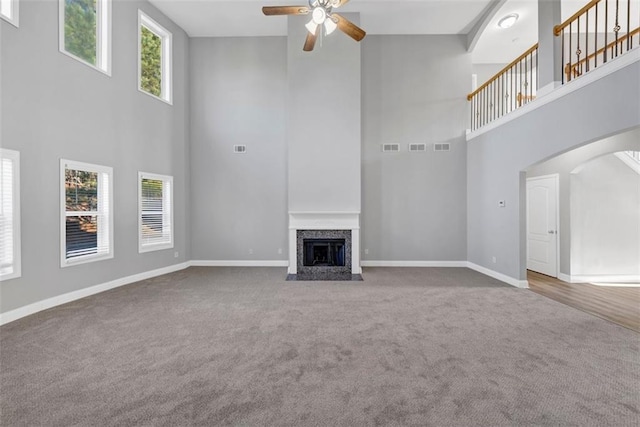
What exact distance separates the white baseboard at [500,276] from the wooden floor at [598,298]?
0.15m

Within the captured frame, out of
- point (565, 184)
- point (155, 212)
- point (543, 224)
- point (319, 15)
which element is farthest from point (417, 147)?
point (155, 212)

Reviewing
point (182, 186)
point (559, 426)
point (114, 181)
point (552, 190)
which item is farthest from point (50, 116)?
point (552, 190)

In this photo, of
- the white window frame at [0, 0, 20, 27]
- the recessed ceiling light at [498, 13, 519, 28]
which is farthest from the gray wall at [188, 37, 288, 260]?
the recessed ceiling light at [498, 13, 519, 28]

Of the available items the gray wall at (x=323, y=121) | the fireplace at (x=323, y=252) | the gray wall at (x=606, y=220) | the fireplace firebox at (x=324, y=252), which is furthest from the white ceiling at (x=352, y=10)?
the fireplace firebox at (x=324, y=252)

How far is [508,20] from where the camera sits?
6242 millimetres

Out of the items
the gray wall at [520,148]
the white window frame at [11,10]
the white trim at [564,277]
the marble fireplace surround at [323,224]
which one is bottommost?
the white trim at [564,277]

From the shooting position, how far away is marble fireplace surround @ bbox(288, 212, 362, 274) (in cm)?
622

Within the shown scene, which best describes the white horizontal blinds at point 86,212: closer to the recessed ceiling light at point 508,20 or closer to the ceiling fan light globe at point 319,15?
the ceiling fan light globe at point 319,15

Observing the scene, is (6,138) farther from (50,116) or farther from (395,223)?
(395,223)

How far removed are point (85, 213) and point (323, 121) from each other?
4449mm

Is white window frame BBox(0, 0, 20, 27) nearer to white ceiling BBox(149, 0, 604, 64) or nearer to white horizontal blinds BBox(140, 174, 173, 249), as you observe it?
white horizontal blinds BBox(140, 174, 173, 249)

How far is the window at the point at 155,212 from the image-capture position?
5668mm

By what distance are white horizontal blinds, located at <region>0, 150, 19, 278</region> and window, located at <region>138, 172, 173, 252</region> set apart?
1.98m

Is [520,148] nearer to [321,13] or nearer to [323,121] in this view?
[323,121]
